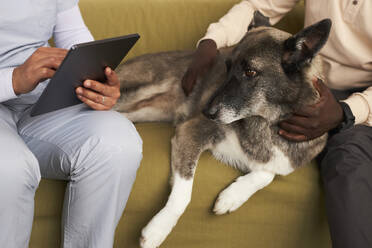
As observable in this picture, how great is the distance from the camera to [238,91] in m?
1.45

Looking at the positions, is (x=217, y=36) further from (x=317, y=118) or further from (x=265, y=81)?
(x=317, y=118)

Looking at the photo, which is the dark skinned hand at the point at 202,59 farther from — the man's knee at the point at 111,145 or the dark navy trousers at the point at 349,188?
the dark navy trousers at the point at 349,188

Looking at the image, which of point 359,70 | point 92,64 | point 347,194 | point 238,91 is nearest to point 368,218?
point 347,194

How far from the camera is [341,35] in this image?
1.73 metres

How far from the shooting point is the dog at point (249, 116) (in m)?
1.42

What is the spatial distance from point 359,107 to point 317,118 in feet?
0.74

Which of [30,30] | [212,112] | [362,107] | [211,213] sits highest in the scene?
[30,30]

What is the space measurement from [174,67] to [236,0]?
0.61 metres

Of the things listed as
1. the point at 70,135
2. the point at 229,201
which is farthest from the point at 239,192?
the point at 70,135

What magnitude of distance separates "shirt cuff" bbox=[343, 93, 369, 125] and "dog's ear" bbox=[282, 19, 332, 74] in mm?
299

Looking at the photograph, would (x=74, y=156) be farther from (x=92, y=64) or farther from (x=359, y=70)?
(x=359, y=70)

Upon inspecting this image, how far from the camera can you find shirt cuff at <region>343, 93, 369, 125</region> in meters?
1.54

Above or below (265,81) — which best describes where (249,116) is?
below

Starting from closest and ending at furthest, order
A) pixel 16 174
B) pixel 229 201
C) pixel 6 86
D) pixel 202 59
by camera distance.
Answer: pixel 16 174 → pixel 6 86 → pixel 229 201 → pixel 202 59
